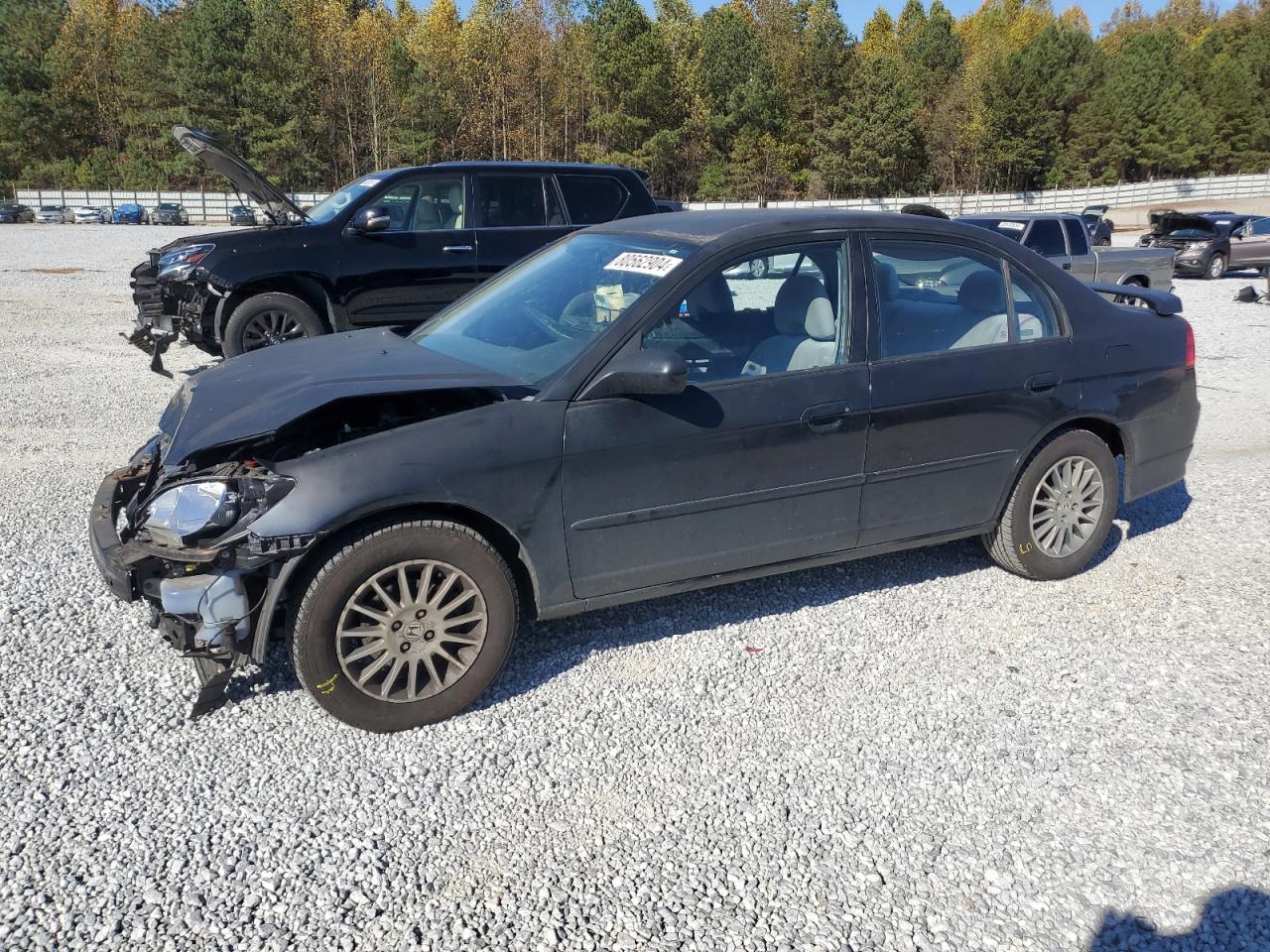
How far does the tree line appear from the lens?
62500 millimetres

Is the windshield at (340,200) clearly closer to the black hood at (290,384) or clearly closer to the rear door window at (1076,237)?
the black hood at (290,384)

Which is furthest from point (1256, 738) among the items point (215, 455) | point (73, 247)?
point (73, 247)

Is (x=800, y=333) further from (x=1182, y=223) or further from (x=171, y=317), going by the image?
(x=1182, y=223)

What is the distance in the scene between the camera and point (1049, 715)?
12.0 feet

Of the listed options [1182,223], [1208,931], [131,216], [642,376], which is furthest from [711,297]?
[131,216]

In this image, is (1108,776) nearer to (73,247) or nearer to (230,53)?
(73,247)

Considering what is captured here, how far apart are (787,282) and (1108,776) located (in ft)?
7.41

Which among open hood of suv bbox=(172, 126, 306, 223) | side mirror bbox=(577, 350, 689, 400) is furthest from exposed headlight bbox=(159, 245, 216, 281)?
side mirror bbox=(577, 350, 689, 400)

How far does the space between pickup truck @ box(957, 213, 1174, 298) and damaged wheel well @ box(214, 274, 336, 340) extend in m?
8.26

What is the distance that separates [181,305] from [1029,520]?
719 cm

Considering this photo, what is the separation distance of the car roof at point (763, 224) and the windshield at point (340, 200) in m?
5.28

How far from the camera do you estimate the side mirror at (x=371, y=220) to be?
876 centimetres

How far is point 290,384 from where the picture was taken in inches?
145

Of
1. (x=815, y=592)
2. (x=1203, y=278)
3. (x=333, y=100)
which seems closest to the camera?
(x=815, y=592)
